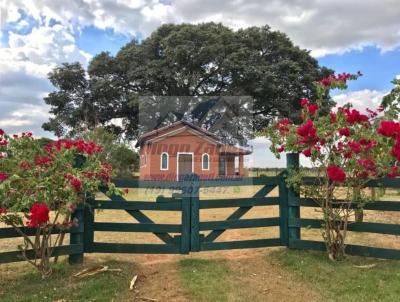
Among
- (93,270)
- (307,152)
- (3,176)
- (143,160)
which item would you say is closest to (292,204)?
(307,152)

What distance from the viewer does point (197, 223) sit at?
6.45 metres

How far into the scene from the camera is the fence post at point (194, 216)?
21.0ft

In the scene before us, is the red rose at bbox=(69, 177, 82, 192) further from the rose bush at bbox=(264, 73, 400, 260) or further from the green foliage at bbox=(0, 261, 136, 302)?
the rose bush at bbox=(264, 73, 400, 260)

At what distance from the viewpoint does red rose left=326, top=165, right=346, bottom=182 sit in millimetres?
5809

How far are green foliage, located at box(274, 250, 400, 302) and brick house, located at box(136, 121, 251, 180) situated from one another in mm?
21886

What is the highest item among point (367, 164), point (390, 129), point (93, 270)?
point (390, 129)

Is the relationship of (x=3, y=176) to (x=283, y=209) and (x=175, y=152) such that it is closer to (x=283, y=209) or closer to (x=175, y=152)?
(x=283, y=209)

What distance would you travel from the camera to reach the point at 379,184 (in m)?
6.07

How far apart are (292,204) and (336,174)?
1184 millimetres

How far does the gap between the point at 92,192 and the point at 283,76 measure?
29009mm

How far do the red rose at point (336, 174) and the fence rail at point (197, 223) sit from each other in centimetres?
60

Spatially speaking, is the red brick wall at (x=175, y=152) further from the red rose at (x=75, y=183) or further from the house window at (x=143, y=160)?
the red rose at (x=75, y=183)

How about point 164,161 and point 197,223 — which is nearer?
point 197,223

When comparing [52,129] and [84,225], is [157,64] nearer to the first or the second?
[52,129]
